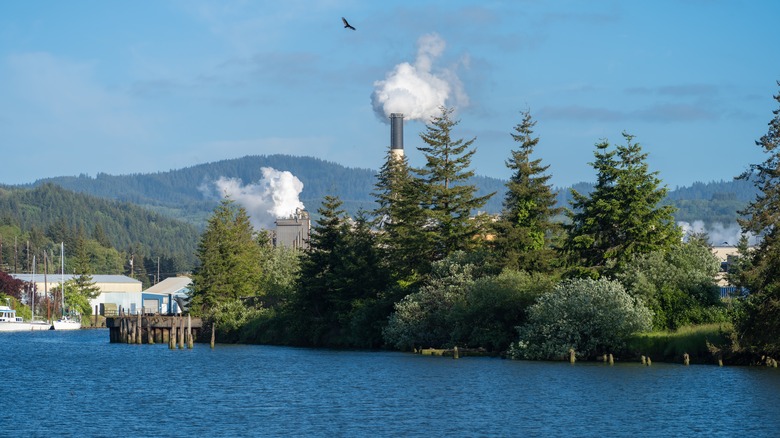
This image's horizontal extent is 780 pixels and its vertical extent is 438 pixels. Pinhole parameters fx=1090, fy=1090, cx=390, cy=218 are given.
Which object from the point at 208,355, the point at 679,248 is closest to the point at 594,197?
the point at 679,248

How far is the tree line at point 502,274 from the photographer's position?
217 ft

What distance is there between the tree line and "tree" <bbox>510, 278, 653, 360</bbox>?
3.4 inches

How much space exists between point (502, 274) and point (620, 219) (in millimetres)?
8954

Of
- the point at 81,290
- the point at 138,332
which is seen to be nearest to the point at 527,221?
the point at 138,332

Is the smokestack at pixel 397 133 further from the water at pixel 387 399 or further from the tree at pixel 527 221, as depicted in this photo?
the water at pixel 387 399

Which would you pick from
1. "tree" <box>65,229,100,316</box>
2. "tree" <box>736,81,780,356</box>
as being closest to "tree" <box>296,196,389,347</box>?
"tree" <box>736,81,780,356</box>

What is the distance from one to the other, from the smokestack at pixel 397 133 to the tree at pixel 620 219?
65517 millimetres

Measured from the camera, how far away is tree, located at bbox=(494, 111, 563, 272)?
79.5 meters

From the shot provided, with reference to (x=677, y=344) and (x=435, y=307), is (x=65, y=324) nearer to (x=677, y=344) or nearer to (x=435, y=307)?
(x=435, y=307)

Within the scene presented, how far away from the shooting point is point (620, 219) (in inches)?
2958

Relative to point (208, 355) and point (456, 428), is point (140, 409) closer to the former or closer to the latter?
point (456, 428)

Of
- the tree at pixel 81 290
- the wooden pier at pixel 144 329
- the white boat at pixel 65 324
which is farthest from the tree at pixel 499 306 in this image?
the tree at pixel 81 290

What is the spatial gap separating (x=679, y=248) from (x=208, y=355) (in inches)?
1440

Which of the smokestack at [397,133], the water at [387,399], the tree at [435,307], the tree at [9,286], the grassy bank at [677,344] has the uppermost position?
the smokestack at [397,133]
